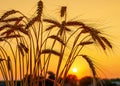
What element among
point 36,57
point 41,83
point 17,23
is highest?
point 17,23

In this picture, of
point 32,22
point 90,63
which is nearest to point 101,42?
point 90,63

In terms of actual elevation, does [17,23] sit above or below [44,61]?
above

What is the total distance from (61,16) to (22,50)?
32.1 inches

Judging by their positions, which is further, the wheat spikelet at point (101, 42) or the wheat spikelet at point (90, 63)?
the wheat spikelet at point (90, 63)

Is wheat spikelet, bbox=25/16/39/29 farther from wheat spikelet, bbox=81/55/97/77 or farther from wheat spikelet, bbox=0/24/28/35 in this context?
wheat spikelet, bbox=81/55/97/77

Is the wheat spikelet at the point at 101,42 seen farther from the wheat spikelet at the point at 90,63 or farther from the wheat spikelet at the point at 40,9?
the wheat spikelet at the point at 40,9

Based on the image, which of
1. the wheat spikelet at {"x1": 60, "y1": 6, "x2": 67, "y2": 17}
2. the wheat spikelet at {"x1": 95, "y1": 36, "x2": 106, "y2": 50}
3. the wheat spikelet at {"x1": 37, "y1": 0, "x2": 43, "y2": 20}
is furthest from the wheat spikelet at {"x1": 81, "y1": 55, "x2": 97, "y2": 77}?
the wheat spikelet at {"x1": 37, "y1": 0, "x2": 43, "y2": 20}

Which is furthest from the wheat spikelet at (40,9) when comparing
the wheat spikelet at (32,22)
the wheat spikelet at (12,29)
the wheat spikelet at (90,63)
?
the wheat spikelet at (90,63)

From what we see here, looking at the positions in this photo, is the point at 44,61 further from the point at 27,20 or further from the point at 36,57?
the point at 27,20

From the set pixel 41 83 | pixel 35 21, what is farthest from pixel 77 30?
pixel 41 83

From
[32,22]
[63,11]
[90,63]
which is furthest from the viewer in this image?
[63,11]

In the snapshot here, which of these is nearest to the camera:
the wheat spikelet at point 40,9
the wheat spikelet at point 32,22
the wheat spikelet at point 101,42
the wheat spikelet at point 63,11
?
the wheat spikelet at point 101,42

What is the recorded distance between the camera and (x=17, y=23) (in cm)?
597

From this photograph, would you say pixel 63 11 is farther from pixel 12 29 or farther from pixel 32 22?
→ pixel 12 29
